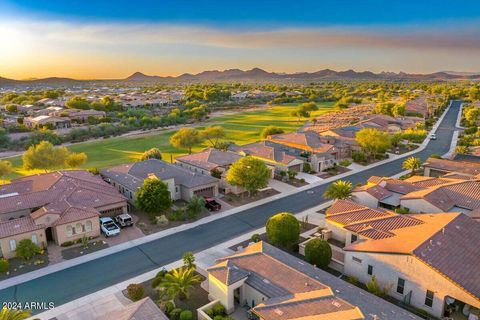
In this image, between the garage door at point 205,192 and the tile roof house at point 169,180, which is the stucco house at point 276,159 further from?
the tile roof house at point 169,180

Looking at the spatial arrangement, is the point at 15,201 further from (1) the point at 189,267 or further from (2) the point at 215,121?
(2) the point at 215,121

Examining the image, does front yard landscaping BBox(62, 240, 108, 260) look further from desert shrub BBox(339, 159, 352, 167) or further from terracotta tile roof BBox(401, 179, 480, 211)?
desert shrub BBox(339, 159, 352, 167)

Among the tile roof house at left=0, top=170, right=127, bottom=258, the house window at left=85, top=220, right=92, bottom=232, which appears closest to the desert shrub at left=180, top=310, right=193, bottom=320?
the tile roof house at left=0, top=170, right=127, bottom=258

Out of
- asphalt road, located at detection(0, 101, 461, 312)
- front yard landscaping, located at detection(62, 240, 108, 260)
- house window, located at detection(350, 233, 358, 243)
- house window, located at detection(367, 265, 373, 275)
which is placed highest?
house window, located at detection(350, 233, 358, 243)

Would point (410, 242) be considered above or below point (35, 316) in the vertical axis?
above

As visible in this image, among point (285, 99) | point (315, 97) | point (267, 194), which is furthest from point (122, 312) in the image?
point (315, 97)

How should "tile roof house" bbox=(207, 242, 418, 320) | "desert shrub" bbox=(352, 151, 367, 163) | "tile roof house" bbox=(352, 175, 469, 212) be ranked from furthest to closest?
"desert shrub" bbox=(352, 151, 367, 163) < "tile roof house" bbox=(352, 175, 469, 212) < "tile roof house" bbox=(207, 242, 418, 320)

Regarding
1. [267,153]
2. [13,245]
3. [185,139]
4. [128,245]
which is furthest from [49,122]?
[128,245]
